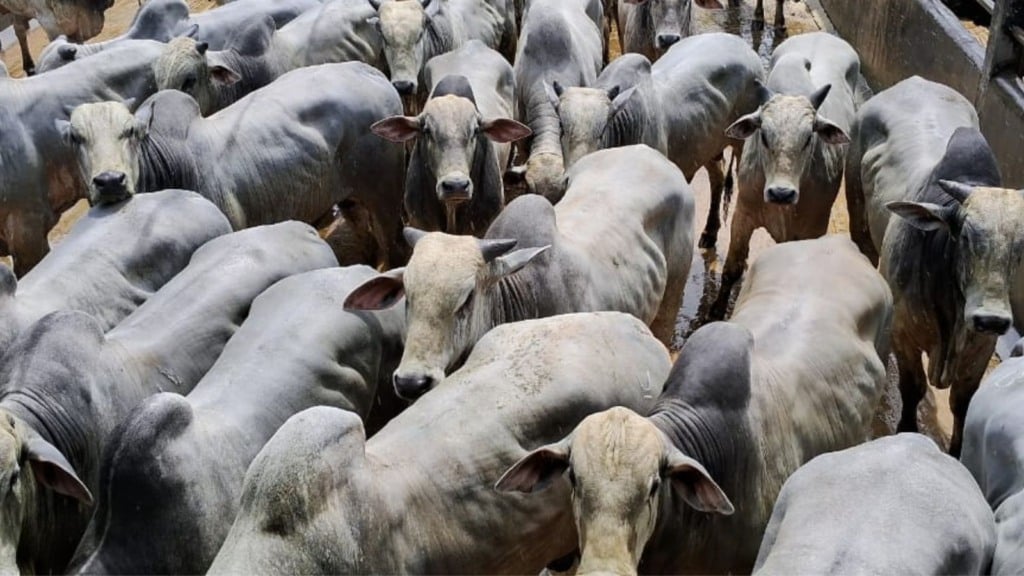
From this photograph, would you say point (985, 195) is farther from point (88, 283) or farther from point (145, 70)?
point (145, 70)

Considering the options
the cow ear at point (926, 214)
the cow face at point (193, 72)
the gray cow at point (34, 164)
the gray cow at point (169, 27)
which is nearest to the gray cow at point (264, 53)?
the cow face at point (193, 72)

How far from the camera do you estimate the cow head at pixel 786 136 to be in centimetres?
720

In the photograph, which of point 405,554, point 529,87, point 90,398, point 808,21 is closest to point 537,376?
point 405,554

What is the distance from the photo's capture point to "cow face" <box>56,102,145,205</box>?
6.67m

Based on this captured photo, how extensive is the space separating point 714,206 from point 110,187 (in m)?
4.20

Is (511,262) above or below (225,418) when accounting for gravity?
above

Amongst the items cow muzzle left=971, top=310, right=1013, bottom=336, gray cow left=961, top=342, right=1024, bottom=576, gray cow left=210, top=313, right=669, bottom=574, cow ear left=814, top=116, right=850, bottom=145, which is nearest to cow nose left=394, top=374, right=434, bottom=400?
gray cow left=210, top=313, right=669, bottom=574

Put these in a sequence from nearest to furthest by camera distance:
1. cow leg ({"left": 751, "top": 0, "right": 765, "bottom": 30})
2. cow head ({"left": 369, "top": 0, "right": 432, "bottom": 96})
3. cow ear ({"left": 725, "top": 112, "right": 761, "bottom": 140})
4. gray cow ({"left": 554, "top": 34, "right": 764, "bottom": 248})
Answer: cow ear ({"left": 725, "top": 112, "right": 761, "bottom": 140}) → gray cow ({"left": 554, "top": 34, "right": 764, "bottom": 248}) → cow head ({"left": 369, "top": 0, "right": 432, "bottom": 96}) → cow leg ({"left": 751, "top": 0, "right": 765, "bottom": 30})

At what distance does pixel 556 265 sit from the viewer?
5.93 meters

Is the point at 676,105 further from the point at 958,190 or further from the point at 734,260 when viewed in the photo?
the point at 958,190

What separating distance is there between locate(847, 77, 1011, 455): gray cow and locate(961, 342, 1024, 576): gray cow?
2.43ft

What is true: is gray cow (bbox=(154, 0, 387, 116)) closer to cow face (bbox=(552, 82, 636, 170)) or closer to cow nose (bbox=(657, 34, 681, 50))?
cow nose (bbox=(657, 34, 681, 50))

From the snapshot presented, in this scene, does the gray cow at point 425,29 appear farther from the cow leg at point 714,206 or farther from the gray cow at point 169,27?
the cow leg at point 714,206

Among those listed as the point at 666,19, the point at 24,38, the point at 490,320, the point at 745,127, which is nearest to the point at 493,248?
the point at 490,320
